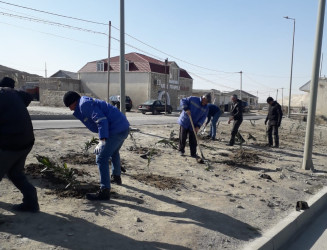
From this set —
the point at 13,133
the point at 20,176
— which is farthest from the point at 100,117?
the point at 20,176

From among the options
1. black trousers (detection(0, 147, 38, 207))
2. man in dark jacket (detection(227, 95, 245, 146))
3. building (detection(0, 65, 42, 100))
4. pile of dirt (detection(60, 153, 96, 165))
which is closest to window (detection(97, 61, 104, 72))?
building (detection(0, 65, 42, 100))

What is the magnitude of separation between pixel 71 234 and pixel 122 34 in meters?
7.97

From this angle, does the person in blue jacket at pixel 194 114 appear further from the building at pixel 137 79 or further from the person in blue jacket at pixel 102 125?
the building at pixel 137 79

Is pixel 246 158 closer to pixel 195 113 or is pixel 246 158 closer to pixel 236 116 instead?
pixel 195 113

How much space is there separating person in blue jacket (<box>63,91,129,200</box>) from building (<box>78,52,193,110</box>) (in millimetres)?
34279

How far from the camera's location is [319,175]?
724cm

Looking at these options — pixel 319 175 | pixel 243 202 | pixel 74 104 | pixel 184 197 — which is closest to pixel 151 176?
pixel 184 197

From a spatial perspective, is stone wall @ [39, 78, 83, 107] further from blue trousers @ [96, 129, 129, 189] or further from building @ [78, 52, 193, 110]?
blue trousers @ [96, 129, 129, 189]

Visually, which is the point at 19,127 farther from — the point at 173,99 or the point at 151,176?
the point at 173,99

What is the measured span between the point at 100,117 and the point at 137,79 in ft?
121

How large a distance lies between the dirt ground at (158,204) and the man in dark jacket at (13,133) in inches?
21.8

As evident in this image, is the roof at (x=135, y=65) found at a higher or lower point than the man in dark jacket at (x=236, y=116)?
higher

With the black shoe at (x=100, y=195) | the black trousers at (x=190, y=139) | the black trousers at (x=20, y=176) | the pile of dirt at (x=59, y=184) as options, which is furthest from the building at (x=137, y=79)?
the black trousers at (x=20, y=176)

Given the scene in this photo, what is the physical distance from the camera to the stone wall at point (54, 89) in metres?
34.3
